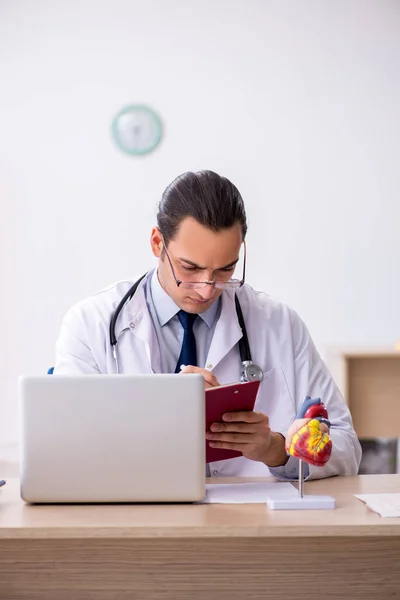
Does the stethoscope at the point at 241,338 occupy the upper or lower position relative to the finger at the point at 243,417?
upper

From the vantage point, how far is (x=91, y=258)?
169 inches

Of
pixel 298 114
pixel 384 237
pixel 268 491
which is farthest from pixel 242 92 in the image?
pixel 268 491

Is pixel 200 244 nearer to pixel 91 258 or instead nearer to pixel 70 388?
pixel 70 388

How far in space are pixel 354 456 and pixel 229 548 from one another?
2.09 feet

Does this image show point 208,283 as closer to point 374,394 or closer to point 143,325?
point 143,325

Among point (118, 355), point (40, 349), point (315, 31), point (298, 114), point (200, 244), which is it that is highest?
point (315, 31)

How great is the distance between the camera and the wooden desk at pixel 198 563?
1.56 meters

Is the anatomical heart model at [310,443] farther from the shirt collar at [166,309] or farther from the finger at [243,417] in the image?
the shirt collar at [166,309]

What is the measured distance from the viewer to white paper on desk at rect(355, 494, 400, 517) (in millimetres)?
1582

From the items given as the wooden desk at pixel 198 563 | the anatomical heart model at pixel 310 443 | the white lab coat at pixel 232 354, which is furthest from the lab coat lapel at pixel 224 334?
the wooden desk at pixel 198 563

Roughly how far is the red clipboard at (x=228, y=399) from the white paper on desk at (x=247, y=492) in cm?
11

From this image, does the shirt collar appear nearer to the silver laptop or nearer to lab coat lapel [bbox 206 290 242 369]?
lab coat lapel [bbox 206 290 242 369]

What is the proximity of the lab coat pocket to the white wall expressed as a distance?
6.67 feet

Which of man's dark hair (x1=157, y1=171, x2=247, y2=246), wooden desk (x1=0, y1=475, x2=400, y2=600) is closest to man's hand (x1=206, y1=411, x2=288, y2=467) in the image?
wooden desk (x1=0, y1=475, x2=400, y2=600)
